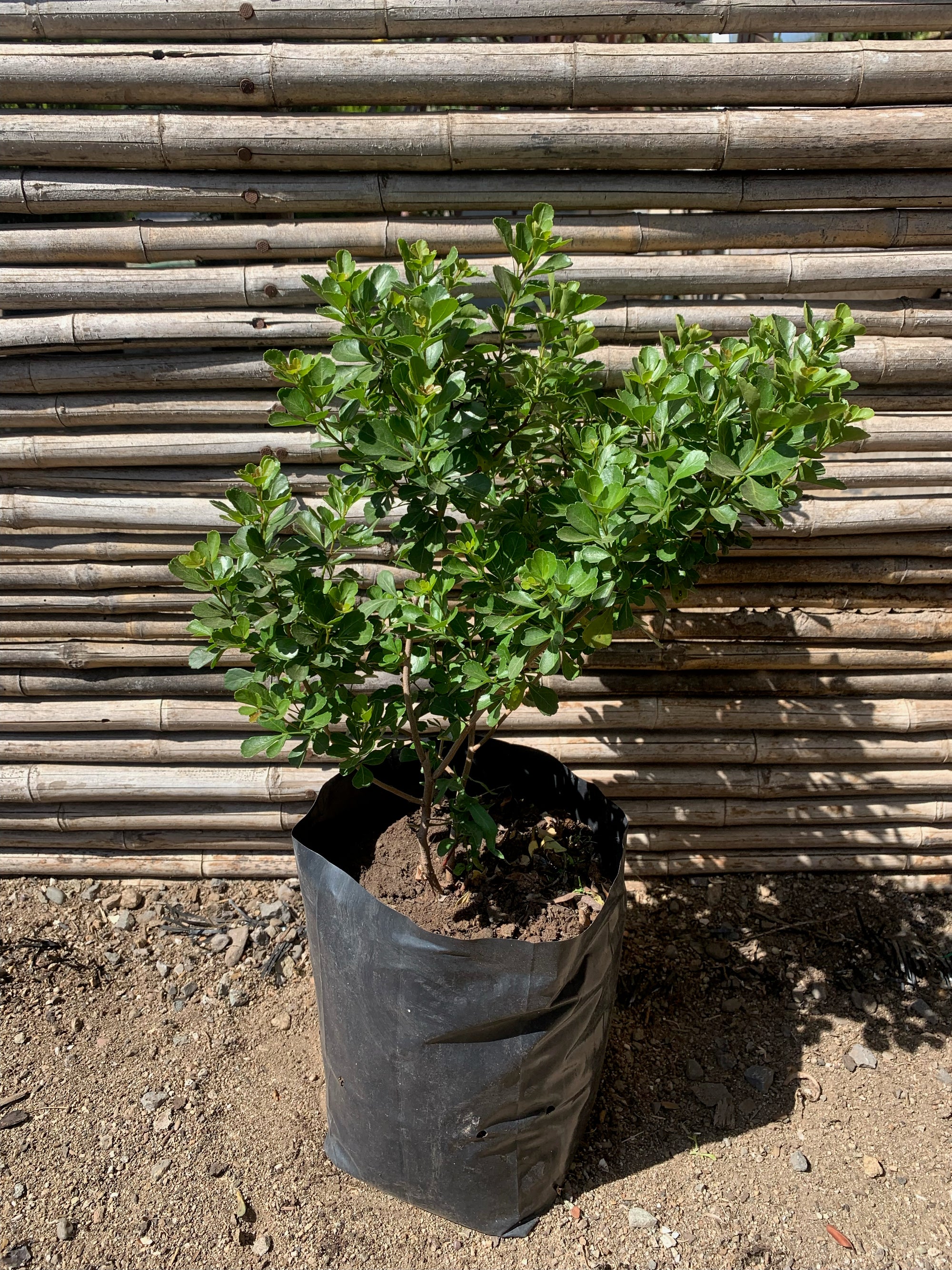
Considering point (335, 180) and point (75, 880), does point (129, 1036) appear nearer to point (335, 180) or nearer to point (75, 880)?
point (75, 880)

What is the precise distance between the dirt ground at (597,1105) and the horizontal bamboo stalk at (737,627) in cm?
89

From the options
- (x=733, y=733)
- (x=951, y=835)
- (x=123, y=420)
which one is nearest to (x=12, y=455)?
(x=123, y=420)

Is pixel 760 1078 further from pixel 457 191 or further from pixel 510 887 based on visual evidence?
pixel 457 191

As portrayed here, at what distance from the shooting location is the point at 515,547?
1963 millimetres

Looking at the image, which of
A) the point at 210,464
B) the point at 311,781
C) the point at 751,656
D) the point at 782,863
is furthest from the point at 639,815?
the point at 210,464

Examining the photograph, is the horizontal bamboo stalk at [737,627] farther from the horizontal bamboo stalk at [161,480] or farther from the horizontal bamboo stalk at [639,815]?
the horizontal bamboo stalk at [639,815]

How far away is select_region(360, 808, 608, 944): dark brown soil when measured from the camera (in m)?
2.31

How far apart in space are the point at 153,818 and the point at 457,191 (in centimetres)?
227

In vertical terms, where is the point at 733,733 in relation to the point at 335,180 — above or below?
below

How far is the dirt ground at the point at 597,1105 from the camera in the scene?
7.55 ft

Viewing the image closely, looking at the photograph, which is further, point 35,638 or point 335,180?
point 35,638

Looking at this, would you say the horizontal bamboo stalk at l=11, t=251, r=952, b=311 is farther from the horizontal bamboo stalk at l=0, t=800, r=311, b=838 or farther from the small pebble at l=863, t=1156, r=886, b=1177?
the small pebble at l=863, t=1156, r=886, b=1177

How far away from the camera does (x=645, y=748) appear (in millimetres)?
3188

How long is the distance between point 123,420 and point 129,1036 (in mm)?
1857
